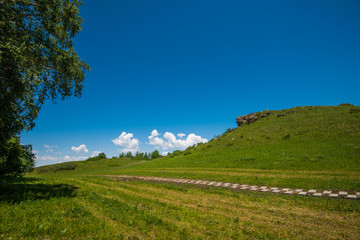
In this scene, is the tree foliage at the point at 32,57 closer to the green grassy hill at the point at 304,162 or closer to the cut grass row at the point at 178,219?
the cut grass row at the point at 178,219

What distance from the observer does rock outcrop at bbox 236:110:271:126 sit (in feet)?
234

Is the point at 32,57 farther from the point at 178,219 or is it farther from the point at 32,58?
the point at 178,219

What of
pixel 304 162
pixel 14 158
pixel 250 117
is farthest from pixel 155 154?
pixel 304 162

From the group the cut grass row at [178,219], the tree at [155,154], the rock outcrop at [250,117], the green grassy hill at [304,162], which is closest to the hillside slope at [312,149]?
the green grassy hill at [304,162]

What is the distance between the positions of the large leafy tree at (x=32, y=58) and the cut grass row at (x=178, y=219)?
520 cm

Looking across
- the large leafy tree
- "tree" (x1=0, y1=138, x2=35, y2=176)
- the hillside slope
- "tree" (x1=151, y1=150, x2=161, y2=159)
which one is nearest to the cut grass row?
the large leafy tree

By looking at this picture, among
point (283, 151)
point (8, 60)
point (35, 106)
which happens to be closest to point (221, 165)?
point (283, 151)

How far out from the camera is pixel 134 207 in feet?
30.8

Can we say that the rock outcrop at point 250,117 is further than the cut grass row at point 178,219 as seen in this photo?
Yes

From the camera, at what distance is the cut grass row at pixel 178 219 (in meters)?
6.28

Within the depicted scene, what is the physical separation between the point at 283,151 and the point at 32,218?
116ft

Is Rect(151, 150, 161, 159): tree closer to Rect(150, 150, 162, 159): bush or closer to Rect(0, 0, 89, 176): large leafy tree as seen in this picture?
Rect(150, 150, 162, 159): bush

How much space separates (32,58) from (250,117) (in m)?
74.3

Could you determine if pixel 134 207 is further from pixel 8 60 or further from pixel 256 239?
pixel 8 60
